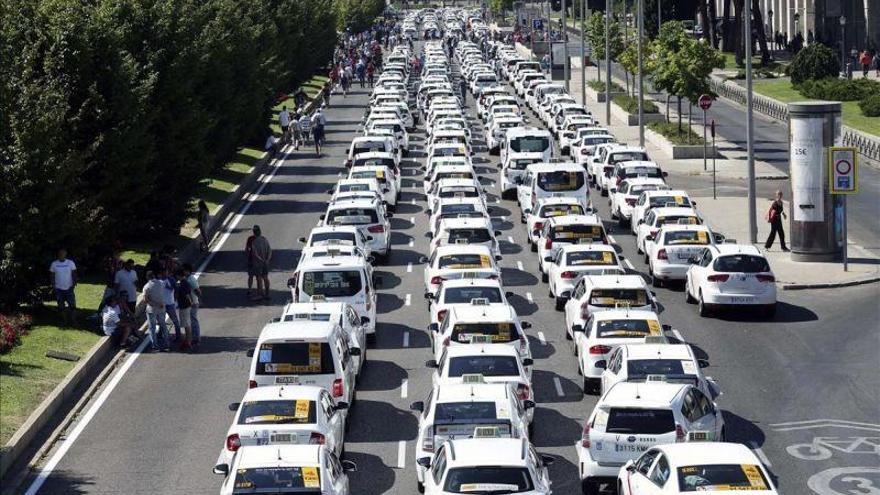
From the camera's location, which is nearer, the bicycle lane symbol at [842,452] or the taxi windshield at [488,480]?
the taxi windshield at [488,480]

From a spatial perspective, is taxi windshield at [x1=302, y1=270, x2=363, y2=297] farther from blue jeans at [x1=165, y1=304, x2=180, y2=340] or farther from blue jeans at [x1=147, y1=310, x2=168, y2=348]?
blue jeans at [x1=147, y1=310, x2=168, y2=348]

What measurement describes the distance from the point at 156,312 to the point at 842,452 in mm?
14260

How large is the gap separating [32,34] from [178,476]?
65.6 feet

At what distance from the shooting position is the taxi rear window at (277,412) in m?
23.6

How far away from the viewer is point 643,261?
4541cm

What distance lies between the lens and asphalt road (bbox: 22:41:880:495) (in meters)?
25.4

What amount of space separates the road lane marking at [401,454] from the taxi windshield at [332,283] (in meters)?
7.61

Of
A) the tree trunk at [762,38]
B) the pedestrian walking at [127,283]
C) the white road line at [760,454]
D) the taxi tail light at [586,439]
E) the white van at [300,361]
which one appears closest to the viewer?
the taxi tail light at [586,439]

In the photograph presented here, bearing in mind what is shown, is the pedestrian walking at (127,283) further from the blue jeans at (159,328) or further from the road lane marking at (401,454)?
the road lane marking at (401,454)

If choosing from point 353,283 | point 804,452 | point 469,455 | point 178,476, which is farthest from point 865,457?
point 353,283

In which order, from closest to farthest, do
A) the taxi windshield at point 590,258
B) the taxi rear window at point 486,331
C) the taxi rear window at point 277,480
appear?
the taxi rear window at point 277,480 < the taxi rear window at point 486,331 < the taxi windshield at point 590,258

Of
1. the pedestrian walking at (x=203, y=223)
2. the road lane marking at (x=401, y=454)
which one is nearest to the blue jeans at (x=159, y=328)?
the road lane marking at (x=401, y=454)

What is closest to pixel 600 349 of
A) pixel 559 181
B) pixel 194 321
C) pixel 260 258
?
pixel 194 321

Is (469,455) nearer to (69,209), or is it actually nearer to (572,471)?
(572,471)
